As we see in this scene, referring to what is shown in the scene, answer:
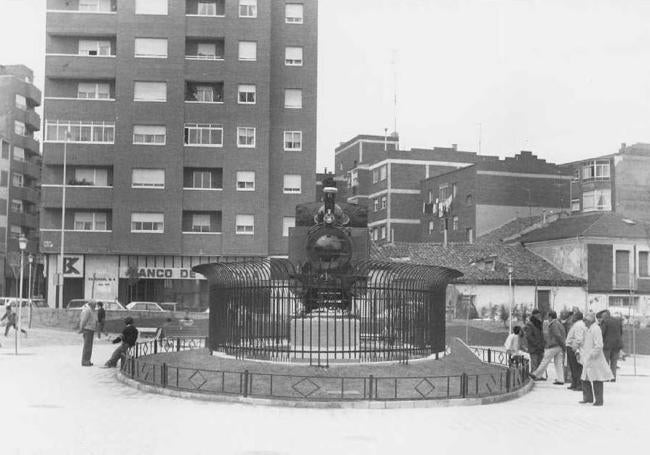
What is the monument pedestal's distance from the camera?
19312 mm

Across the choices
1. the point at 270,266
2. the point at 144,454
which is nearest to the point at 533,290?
the point at 270,266

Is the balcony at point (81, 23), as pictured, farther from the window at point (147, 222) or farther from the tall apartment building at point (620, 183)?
the tall apartment building at point (620, 183)

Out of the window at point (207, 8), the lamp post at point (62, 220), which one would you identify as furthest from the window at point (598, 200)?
the lamp post at point (62, 220)

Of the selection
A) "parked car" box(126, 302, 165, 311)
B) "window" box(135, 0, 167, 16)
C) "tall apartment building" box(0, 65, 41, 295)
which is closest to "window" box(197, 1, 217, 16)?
"window" box(135, 0, 167, 16)

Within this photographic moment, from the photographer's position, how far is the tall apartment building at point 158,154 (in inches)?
2087

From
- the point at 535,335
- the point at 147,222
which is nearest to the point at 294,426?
the point at 535,335

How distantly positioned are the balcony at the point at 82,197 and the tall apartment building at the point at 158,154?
0.07 m

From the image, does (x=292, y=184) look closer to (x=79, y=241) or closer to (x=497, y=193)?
(x=79, y=241)

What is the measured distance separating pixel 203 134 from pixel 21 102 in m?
32.5

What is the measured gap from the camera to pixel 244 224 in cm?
5334

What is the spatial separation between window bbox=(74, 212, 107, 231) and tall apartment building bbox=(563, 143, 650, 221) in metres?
37.8

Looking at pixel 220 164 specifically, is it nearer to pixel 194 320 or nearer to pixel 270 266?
pixel 194 320

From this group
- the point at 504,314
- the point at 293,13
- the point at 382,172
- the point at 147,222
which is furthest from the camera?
the point at 382,172

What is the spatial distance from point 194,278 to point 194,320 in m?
13.3
